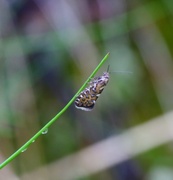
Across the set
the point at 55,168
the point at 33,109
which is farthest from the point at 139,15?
the point at 55,168

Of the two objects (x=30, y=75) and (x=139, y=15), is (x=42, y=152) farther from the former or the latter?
Answer: (x=139, y=15)

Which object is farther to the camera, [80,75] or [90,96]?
[80,75]

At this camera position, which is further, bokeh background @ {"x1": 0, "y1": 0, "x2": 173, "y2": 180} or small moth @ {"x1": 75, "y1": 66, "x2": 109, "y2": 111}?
bokeh background @ {"x1": 0, "y1": 0, "x2": 173, "y2": 180}

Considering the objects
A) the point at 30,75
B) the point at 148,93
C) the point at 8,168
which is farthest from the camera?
the point at 148,93

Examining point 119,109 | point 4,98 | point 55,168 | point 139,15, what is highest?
point 139,15
